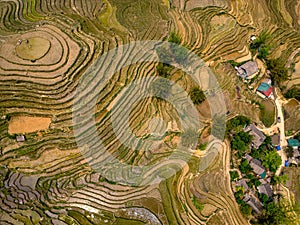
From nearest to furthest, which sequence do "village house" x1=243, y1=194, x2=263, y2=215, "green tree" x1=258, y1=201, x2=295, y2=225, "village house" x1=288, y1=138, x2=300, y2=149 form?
"green tree" x1=258, y1=201, x2=295, y2=225 < "village house" x1=243, y1=194, x2=263, y2=215 < "village house" x1=288, y1=138, x2=300, y2=149

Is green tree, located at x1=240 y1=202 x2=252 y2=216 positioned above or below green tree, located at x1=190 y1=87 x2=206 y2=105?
below

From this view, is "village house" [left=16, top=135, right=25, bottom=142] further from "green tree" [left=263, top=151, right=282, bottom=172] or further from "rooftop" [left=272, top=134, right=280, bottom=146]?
"rooftop" [left=272, top=134, right=280, bottom=146]

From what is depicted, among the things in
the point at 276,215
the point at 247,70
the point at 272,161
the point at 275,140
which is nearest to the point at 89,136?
the point at 272,161

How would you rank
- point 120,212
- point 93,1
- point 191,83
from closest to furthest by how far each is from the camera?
point 120,212 < point 191,83 < point 93,1

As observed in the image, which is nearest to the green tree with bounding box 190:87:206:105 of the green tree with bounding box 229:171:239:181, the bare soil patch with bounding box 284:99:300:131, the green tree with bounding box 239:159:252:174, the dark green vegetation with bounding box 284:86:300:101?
the green tree with bounding box 239:159:252:174

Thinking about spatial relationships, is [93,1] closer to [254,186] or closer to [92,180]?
[92,180]

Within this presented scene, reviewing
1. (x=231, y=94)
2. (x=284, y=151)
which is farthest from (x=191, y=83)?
(x=284, y=151)

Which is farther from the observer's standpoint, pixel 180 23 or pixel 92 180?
pixel 180 23
